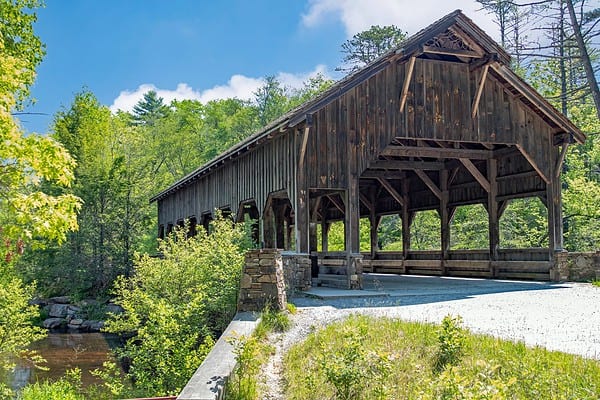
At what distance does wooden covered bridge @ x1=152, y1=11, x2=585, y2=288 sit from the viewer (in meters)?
13.1

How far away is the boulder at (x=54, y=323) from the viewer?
22.7 m

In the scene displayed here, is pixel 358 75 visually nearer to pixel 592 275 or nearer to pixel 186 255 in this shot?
pixel 186 255

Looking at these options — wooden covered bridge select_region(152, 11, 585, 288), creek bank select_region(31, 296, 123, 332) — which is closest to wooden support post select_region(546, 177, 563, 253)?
wooden covered bridge select_region(152, 11, 585, 288)

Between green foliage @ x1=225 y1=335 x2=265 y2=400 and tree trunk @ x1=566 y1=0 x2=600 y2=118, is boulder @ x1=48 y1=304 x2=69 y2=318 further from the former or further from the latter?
tree trunk @ x1=566 y1=0 x2=600 y2=118

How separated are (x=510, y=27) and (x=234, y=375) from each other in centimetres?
3305

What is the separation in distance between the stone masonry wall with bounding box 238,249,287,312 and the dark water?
5.90 meters

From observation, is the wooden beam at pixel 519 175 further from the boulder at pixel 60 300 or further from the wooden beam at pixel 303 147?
the boulder at pixel 60 300

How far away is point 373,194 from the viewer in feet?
76.6

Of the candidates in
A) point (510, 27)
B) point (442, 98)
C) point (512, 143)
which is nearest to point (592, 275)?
point (512, 143)

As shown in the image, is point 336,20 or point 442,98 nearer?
point 442,98

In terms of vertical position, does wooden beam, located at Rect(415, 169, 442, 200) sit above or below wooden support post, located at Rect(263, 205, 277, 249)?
above

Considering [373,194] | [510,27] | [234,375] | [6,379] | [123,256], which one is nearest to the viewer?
[234,375]

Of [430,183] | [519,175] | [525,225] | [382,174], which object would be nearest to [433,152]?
[519,175]

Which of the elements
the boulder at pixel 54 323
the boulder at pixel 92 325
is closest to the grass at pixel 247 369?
the boulder at pixel 92 325
